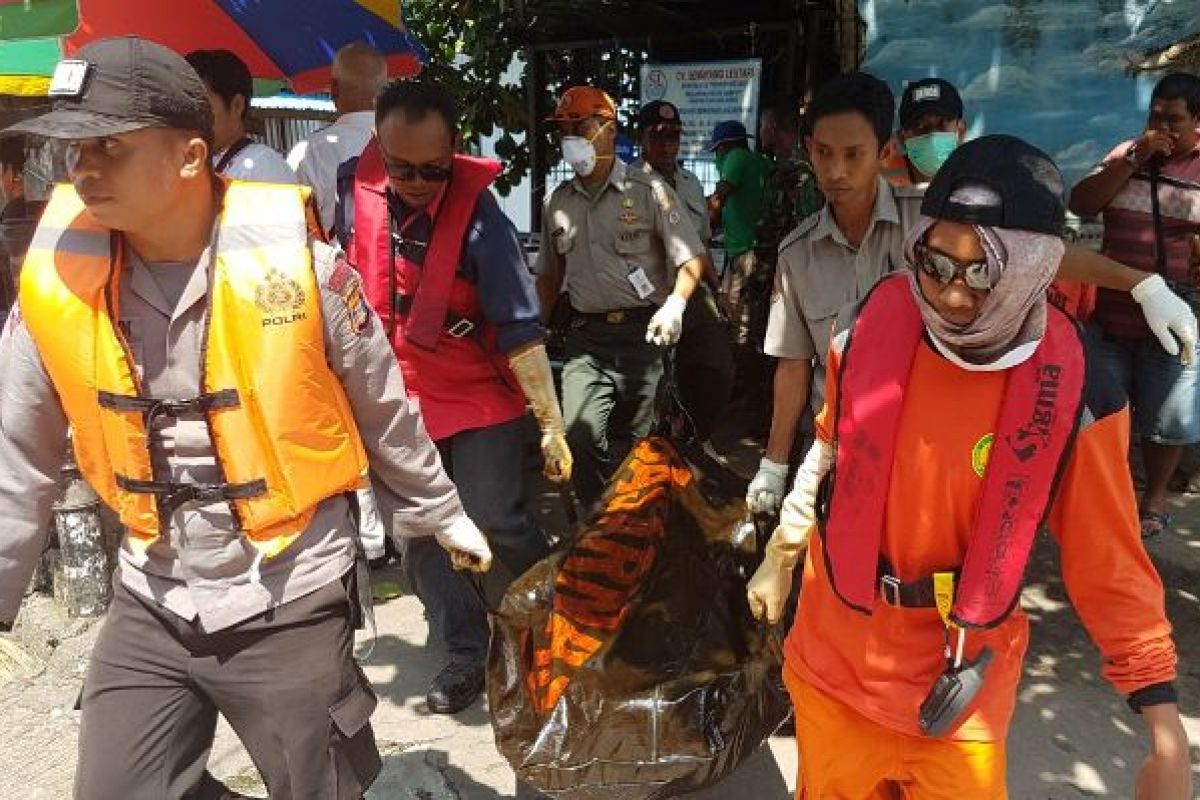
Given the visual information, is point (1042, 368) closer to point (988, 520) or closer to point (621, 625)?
point (988, 520)

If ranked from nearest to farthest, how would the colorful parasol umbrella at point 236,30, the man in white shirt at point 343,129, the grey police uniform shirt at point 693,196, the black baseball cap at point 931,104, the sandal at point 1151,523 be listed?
the black baseball cap at point 931,104 < the colorful parasol umbrella at point 236,30 < the man in white shirt at point 343,129 < the sandal at point 1151,523 < the grey police uniform shirt at point 693,196

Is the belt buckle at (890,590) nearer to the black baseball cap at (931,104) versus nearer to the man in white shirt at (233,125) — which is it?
the black baseball cap at (931,104)

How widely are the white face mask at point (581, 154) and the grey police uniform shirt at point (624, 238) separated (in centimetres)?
10

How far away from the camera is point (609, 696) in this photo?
266 centimetres

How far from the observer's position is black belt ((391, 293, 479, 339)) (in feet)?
10.5

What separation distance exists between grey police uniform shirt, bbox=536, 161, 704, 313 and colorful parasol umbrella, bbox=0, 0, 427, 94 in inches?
76.6

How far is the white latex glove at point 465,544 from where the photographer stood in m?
2.31

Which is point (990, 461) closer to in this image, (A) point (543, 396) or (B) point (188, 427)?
(B) point (188, 427)

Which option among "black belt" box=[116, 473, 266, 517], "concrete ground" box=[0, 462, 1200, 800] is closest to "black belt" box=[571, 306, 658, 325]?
"concrete ground" box=[0, 462, 1200, 800]

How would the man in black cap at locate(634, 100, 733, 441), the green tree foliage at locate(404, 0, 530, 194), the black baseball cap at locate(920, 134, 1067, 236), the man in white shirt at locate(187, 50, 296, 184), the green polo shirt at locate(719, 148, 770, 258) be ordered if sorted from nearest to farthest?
the black baseball cap at locate(920, 134, 1067, 236) → the man in white shirt at locate(187, 50, 296, 184) → the man in black cap at locate(634, 100, 733, 441) → the green polo shirt at locate(719, 148, 770, 258) → the green tree foliage at locate(404, 0, 530, 194)

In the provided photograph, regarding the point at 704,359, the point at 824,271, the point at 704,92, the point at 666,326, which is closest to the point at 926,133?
the point at 824,271

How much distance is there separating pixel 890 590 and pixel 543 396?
1596 mm

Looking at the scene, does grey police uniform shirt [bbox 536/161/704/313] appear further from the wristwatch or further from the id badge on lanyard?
the wristwatch

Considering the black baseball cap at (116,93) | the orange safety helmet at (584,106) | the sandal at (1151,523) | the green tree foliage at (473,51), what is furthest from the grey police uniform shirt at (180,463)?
the green tree foliage at (473,51)
